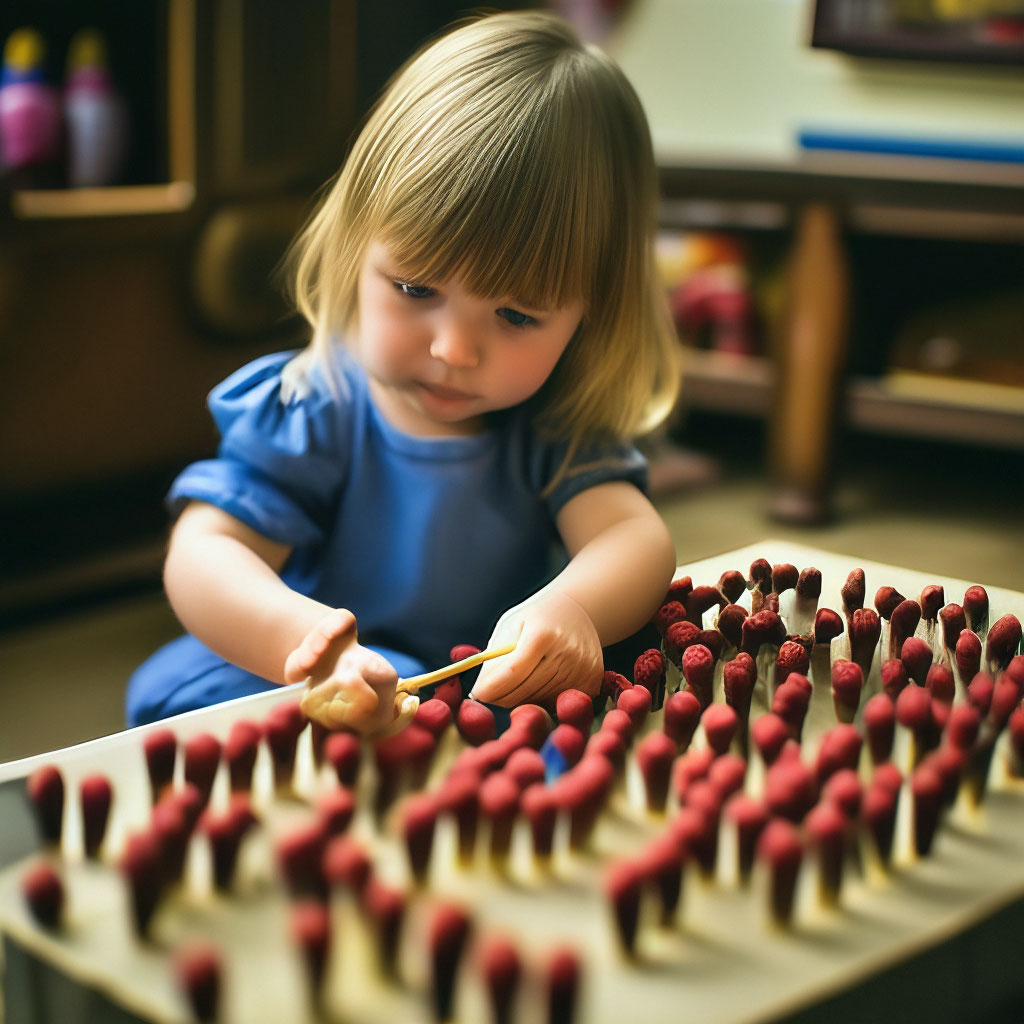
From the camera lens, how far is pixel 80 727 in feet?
3.38

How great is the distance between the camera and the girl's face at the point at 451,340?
61 centimetres

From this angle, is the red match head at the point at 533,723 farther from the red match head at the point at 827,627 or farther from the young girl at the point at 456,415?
the red match head at the point at 827,627

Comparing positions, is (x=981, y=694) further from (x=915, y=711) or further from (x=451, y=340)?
(x=451, y=340)

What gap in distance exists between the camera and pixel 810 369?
170 cm

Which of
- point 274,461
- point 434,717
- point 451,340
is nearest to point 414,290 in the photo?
point 451,340

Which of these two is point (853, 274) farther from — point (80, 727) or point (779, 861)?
point (779, 861)

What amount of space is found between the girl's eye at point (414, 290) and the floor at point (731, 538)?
33cm

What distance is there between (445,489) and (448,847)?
34 centimetres

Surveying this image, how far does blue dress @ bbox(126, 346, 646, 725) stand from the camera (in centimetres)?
71

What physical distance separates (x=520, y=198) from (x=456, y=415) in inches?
4.9

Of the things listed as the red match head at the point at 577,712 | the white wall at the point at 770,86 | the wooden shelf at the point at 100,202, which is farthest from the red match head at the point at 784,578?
the white wall at the point at 770,86

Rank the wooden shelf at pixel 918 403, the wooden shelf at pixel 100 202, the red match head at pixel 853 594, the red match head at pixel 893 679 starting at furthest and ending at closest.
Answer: the wooden shelf at pixel 918 403 < the wooden shelf at pixel 100 202 < the red match head at pixel 853 594 < the red match head at pixel 893 679

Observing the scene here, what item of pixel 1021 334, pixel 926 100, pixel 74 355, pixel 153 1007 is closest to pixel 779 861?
pixel 153 1007

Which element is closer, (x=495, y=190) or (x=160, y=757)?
(x=160, y=757)
